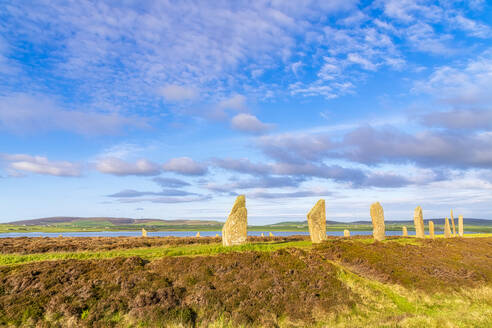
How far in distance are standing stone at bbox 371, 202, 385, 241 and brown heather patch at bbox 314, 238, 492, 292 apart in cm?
391

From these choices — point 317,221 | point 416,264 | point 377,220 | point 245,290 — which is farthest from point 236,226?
point 377,220

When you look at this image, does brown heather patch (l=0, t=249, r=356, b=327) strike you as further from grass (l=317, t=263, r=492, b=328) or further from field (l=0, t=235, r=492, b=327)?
grass (l=317, t=263, r=492, b=328)

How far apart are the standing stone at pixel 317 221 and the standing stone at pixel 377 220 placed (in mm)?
8236

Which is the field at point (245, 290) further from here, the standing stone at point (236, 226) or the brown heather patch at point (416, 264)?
the standing stone at point (236, 226)

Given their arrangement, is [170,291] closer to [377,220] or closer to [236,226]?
[236,226]

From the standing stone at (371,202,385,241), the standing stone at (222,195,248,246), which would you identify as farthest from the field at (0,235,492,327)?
the standing stone at (371,202,385,241)

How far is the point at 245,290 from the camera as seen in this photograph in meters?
16.2

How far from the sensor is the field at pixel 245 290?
44.5 feet

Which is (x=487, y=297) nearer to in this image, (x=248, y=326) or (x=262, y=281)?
(x=262, y=281)

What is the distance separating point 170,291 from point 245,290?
371cm

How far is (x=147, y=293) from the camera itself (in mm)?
15016

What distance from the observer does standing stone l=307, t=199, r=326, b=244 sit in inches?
1041

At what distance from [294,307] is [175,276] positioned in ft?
20.9

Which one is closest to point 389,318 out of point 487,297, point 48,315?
point 487,297
